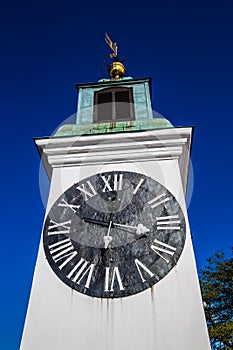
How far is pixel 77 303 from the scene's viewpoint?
471 centimetres

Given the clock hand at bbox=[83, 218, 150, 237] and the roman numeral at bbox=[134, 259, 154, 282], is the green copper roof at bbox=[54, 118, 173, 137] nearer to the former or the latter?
the clock hand at bbox=[83, 218, 150, 237]

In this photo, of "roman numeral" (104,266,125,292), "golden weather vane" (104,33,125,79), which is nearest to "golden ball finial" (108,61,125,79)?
"golden weather vane" (104,33,125,79)

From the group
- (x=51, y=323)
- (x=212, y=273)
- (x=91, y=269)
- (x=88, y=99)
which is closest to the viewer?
(x=51, y=323)

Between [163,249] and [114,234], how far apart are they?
0.76 meters

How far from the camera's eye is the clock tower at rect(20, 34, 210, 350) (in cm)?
437

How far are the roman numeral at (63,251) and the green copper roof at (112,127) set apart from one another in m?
2.47

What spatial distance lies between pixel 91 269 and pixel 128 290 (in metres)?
0.61

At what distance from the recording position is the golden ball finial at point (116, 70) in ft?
32.8

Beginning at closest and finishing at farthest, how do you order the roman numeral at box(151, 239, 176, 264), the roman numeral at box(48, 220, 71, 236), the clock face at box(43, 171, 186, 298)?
the clock face at box(43, 171, 186, 298) < the roman numeral at box(151, 239, 176, 264) < the roman numeral at box(48, 220, 71, 236)

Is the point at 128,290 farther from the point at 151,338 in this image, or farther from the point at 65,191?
the point at 65,191

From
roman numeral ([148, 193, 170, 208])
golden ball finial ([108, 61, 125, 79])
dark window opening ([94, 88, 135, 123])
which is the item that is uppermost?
golden ball finial ([108, 61, 125, 79])

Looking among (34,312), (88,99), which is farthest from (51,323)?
(88,99)

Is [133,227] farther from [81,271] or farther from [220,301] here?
[220,301]

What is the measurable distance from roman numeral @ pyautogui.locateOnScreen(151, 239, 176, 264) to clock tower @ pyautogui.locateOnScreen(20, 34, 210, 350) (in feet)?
0.05
